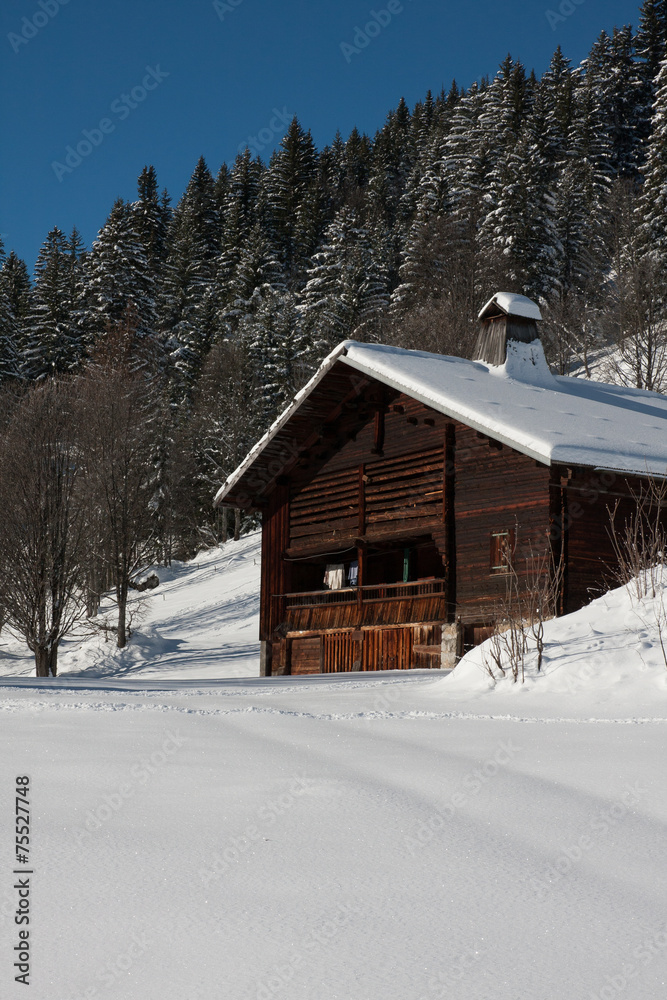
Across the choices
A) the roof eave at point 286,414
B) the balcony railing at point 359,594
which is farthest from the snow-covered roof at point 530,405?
→ the balcony railing at point 359,594

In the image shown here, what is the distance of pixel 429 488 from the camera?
18.6 metres

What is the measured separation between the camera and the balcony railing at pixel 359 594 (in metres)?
19.2

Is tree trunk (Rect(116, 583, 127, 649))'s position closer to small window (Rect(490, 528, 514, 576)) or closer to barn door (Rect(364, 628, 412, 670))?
barn door (Rect(364, 628, 412, 670))

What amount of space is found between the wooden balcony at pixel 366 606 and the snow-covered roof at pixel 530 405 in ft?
10.4

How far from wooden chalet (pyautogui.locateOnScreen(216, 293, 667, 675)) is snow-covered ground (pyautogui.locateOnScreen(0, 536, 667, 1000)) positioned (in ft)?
25.8

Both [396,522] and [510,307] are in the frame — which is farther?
[510,307]

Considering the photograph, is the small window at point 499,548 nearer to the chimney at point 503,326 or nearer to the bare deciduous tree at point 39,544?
the chimney at point 503,326

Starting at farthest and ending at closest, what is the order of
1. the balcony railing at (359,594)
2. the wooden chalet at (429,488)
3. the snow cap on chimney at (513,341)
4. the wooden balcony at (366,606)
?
the snow cap on chimney at (513,341), the balcony railing at (359,594), the wooden balcony at (366,606), the wooden chalet at (429,488)

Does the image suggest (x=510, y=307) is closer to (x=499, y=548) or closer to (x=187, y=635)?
(x=499, y=548)

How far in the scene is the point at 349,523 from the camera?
67.4 feet

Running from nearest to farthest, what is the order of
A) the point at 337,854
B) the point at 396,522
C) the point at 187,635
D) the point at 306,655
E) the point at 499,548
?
the point at 337,854 < the point at 499,548 < the point at 396,522 < the point at 306,655 < the point at 187,635

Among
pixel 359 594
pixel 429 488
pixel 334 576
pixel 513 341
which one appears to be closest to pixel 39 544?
pixel 334 576

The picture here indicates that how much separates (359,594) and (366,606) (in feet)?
0.97

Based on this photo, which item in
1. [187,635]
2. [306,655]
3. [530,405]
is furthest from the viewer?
[187,635]
